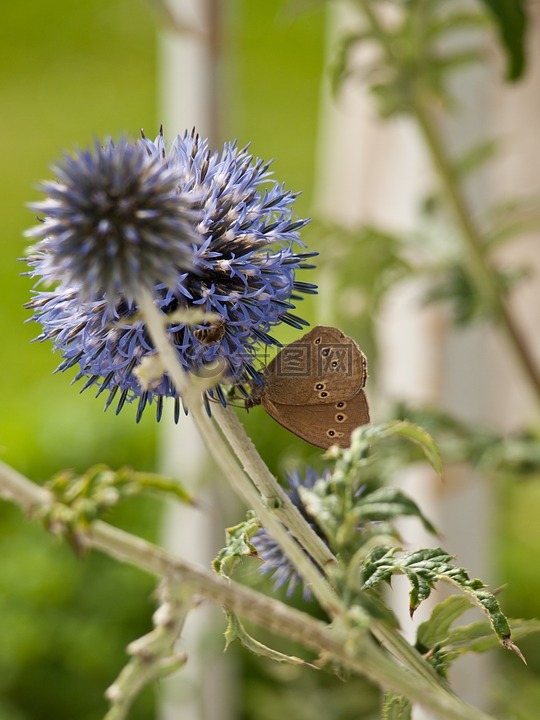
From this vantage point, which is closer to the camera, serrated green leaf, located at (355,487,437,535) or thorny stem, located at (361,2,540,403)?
serrated green leaf, located at (355,487,437,535)

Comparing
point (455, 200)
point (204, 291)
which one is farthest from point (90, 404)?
point (204, 291)

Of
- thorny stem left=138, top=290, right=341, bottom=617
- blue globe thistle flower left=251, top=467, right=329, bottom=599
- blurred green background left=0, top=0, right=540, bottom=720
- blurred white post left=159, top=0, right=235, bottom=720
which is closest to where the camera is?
thorny stem left=138, top=290, right=341, bottom=617

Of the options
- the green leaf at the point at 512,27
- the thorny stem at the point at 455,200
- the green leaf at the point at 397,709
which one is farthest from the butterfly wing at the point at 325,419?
the thorny stem at the point at 455,200

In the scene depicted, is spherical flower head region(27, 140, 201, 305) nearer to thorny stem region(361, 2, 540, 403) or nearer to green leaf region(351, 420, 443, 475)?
green leaf region(351, 420, 443, 475)

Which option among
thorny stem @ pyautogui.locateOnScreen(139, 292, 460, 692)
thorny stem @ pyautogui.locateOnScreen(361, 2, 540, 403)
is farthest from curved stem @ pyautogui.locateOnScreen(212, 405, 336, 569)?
thorny stem @ pyautogui.locateOnScreen(361, 2, 540, 403)

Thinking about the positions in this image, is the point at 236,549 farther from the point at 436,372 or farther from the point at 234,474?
the point at 436,372

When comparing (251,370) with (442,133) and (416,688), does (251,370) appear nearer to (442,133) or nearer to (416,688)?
(416,688)

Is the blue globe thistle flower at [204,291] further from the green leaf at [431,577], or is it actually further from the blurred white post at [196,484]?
the blurred white post at [196,484]
